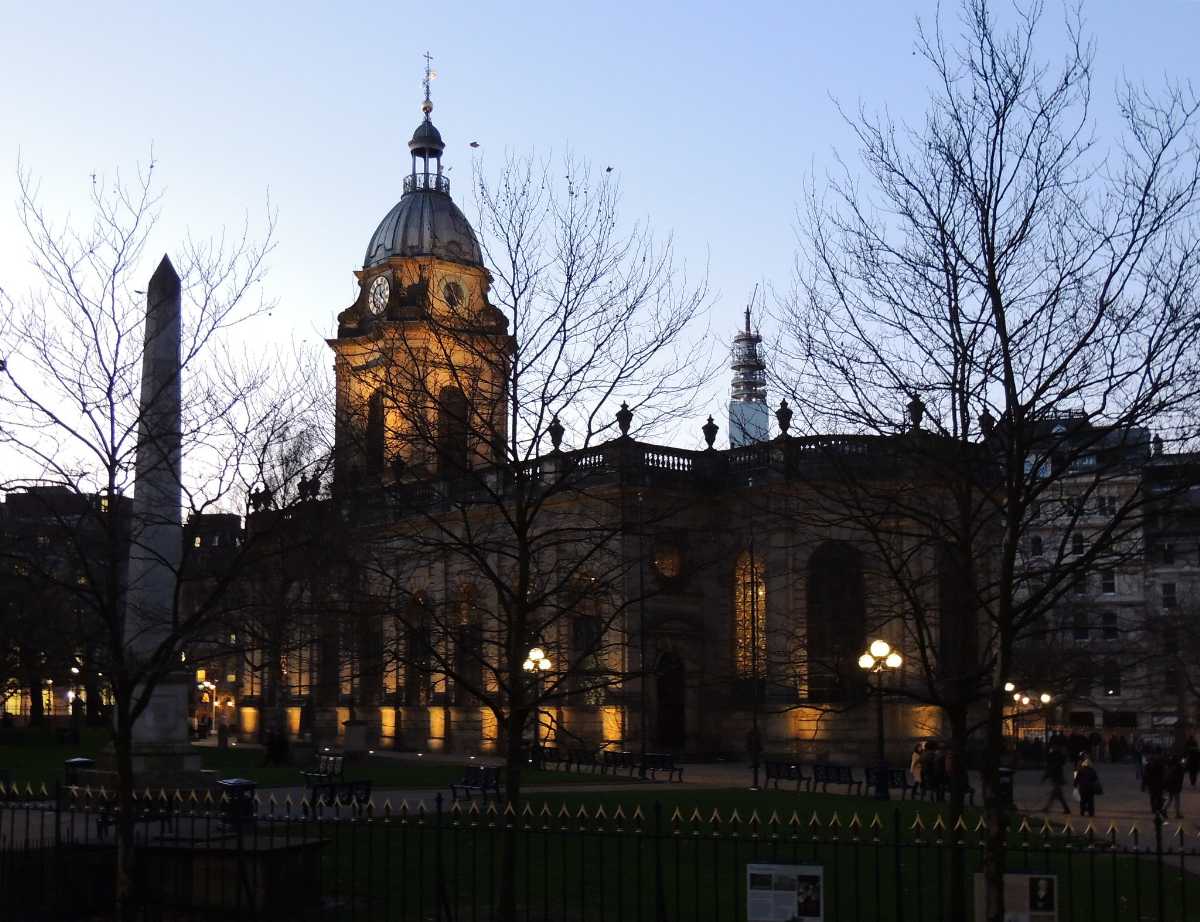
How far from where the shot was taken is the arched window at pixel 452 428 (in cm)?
1595

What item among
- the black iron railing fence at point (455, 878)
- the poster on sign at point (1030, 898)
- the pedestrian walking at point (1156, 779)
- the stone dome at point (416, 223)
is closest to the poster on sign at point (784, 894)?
the black iron railing fence at point (455, 878)

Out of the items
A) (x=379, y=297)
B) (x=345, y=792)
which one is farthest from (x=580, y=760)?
(x=345, y=792)

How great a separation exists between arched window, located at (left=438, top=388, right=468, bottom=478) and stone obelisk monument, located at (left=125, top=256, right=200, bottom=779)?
273 inches

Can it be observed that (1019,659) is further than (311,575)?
Yes

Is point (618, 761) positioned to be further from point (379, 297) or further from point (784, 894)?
point (784, 894)

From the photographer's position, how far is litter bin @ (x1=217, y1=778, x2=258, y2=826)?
15166 mm

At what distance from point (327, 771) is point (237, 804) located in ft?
61.1

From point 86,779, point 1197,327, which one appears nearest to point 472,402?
point 1197,327

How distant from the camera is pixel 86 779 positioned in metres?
28.3

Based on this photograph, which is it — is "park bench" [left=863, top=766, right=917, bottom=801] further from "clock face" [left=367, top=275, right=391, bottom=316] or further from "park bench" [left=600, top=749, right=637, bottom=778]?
"clock face" [left=367, top=275, right=391, bottom=316]

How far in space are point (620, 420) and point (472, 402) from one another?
1907 millimetres

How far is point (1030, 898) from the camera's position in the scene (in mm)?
12320

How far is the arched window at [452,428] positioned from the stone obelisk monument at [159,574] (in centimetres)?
693

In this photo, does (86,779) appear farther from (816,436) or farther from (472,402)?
(816,436)
